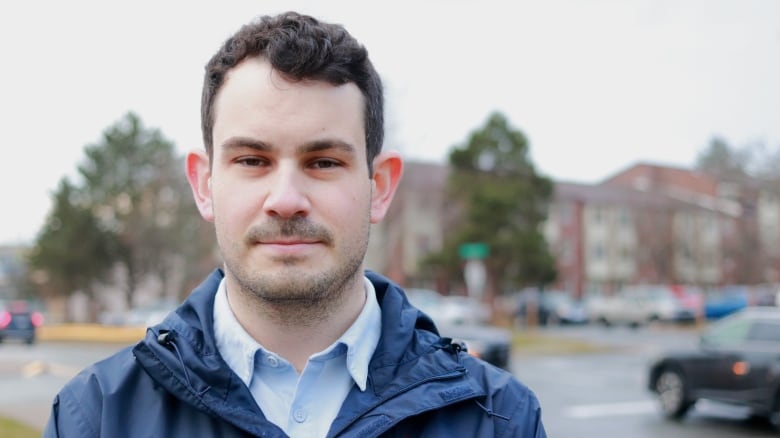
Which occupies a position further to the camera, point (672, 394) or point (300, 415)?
point (672, 394)

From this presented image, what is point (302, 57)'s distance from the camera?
1998mm

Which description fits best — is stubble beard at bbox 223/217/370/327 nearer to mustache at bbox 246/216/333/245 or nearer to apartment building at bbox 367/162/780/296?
mustache at bbox 246/216/333/245

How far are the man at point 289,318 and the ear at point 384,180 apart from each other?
1.7 inches

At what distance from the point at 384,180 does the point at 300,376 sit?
A: 0.57 metres

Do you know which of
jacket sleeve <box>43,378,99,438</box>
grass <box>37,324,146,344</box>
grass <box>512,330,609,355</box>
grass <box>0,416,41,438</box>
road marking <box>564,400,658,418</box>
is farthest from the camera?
grass <box>37,324,146,344</box>

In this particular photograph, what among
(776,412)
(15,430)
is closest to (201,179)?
(15,430)

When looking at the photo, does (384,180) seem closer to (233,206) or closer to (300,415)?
(233,206)

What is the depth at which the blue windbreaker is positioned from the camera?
74.0 inches

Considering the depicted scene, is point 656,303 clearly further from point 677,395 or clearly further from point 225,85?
point 225,85

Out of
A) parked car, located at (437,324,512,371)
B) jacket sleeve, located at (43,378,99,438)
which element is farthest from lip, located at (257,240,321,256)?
parked car, located at (437,324,512,371)

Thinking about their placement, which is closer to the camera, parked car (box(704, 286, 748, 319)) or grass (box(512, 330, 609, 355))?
grass (box(512, 330, 609, 355))

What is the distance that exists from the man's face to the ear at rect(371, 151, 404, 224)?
0.15m

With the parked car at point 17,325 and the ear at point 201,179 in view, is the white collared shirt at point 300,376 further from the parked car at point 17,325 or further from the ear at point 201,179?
the parked car at point 17,325

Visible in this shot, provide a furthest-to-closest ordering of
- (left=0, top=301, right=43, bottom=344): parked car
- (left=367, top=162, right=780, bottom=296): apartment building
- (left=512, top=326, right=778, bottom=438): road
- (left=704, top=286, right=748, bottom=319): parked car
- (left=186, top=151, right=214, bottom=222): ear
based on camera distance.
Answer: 1. (left=367, top=162, right=780, bottom=296): apartment building
2. (left=704, top=286, right=748, bottom=319): parked car
3. (left=0, top=301, right=43, bottom=344): parked car
4. (left=512, top=326, right=778, bottom=438): road
5. (left=186, top=151, right=214, bottom=222): ear
